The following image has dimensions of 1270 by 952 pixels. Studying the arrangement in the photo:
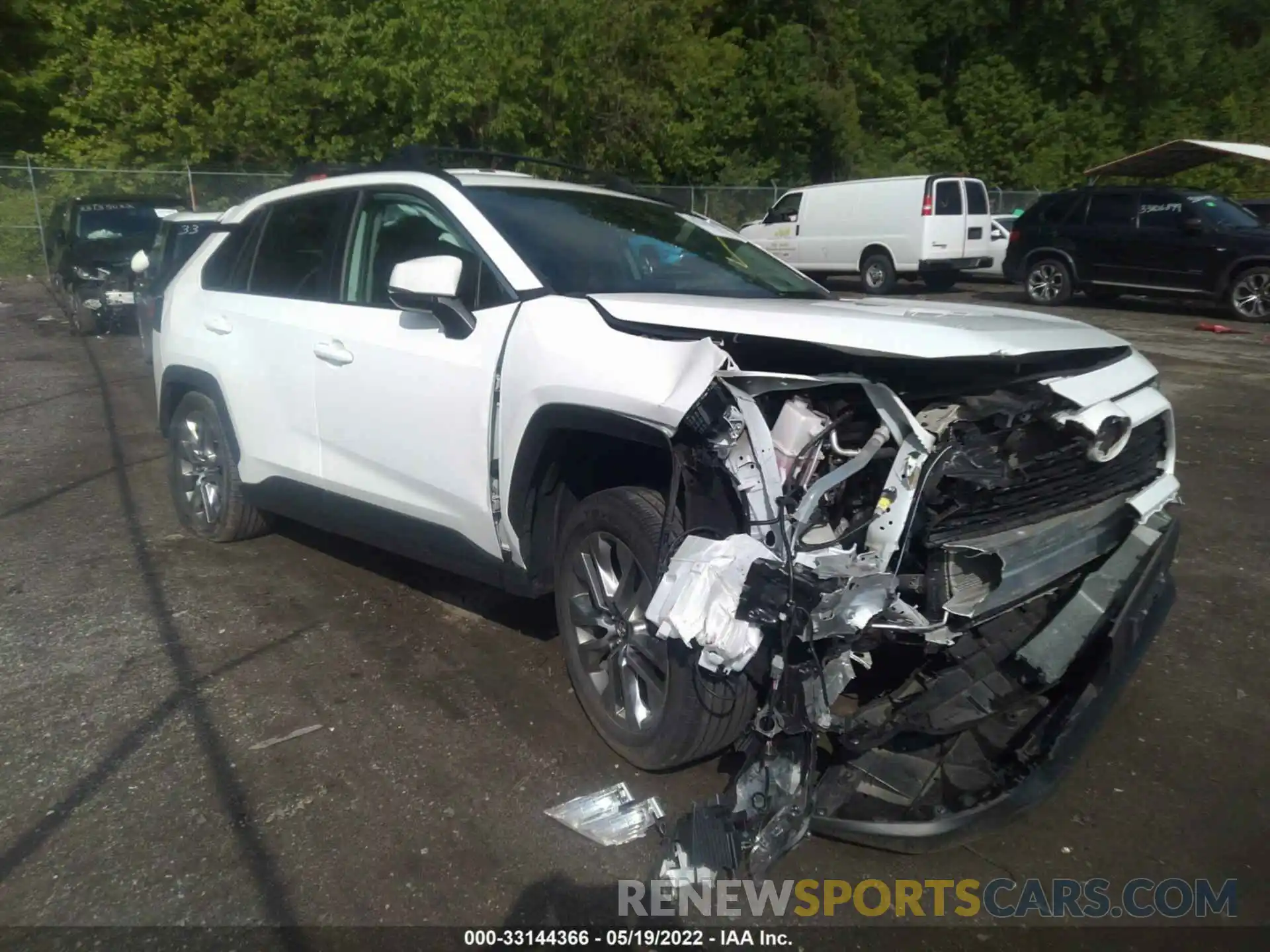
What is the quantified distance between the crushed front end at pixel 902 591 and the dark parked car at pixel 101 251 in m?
13.7

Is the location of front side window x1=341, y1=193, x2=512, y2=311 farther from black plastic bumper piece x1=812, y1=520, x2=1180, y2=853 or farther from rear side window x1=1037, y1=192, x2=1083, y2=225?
rear side window x1=1037, y1=192, x2=1083, y2=225

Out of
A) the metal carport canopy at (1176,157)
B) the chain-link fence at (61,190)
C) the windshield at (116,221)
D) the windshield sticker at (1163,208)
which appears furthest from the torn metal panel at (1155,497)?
the chain-link fence at (61,190)

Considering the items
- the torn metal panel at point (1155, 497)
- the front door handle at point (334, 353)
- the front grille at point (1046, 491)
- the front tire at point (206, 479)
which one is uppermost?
the front door handle at point (334, 353)

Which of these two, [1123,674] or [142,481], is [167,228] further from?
[1123,674]

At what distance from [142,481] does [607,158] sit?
2010 centimetres

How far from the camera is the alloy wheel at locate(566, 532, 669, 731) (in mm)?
3352

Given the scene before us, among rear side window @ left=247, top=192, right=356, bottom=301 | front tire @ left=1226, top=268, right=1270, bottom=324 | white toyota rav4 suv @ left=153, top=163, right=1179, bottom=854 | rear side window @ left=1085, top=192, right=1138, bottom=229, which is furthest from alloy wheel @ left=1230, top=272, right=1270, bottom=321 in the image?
rear side window @ left=247, top=192, right=356, bottom=301

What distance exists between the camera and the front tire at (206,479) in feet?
17.8

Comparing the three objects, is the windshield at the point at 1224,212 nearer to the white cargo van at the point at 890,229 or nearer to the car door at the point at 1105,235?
the car door at the point at 1105,235

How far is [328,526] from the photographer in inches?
187

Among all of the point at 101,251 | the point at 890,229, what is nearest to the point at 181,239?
the point at 101,251

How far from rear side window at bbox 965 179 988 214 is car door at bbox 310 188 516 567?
16936 millimetres

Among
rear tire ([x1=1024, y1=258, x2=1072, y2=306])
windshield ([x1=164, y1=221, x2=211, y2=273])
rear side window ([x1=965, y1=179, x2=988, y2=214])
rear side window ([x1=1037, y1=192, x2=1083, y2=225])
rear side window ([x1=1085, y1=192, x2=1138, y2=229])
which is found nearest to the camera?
windshield ([x1=164, y1=221, x2=211, y2=273])

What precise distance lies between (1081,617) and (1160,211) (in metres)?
14.1
